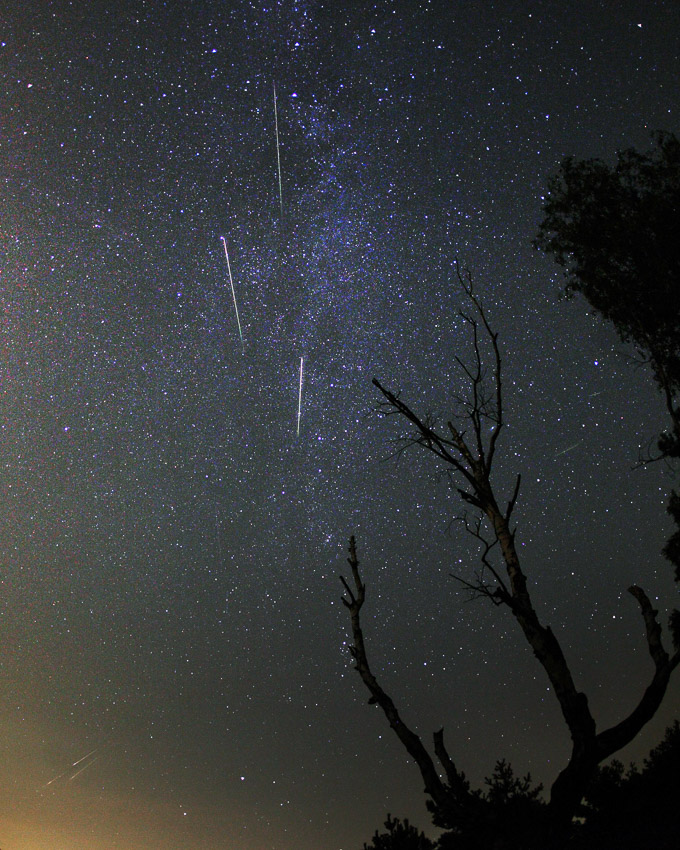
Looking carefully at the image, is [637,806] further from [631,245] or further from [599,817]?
[631,245]

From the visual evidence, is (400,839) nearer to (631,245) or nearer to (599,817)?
(599,817)

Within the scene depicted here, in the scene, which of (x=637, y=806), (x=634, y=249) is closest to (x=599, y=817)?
(x=637, y=806)

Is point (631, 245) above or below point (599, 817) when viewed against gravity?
above

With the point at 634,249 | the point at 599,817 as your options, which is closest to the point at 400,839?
the point at 599,817

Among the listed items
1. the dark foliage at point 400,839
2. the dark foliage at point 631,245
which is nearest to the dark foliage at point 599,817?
the dark foliage at point 400,839

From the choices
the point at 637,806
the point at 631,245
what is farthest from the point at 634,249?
the point at 637,806

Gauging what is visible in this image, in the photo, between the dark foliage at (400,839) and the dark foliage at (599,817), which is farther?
the dark foliage at (400,839)

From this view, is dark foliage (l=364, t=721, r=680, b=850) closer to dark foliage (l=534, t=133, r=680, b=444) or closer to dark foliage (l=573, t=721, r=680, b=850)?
dark foliage (l=573, t=721, r=680, b=850)

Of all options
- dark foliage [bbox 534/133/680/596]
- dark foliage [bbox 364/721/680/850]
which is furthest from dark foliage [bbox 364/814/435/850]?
dark foliage [bbox 534/133/680/596]

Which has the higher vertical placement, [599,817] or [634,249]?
[634,249]

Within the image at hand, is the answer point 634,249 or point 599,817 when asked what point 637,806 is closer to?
point 599,817

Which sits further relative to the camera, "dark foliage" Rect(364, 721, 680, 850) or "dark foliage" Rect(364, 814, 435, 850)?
"dark foliage" Rect(364, 814, 435, 850)

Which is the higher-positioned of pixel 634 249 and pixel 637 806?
pixel 634 249

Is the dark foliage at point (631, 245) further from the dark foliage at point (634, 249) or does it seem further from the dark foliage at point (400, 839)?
the dark foliage at point (400, 839)
